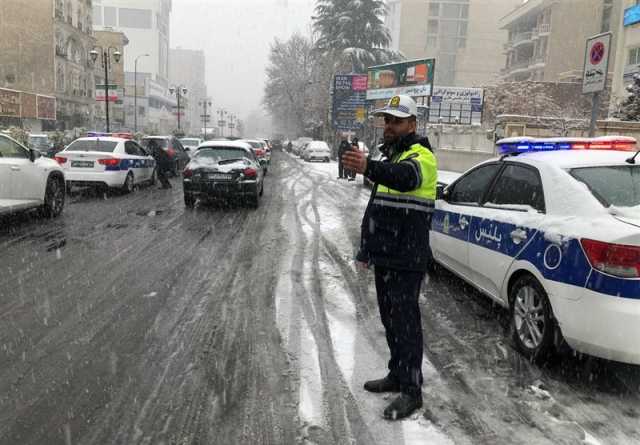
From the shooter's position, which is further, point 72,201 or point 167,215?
point 72,201

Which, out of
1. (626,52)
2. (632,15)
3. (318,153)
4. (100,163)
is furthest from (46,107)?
(632,15)

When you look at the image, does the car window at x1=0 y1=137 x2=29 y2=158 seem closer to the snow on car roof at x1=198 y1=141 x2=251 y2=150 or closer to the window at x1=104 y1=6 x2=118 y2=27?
the snow on car roof at x1=198 y1=141 x2=251 y2=150

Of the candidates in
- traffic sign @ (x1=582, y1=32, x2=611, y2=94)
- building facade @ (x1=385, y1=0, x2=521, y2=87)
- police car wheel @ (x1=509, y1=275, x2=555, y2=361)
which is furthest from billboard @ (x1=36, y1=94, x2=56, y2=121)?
building facade @ (x1=385, y1=0, x2=521, y2=87)

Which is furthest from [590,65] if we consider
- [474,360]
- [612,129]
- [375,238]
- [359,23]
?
[359,23]

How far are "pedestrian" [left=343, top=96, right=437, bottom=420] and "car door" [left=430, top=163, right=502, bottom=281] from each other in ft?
7.06

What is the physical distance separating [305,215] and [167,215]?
9.49 ft

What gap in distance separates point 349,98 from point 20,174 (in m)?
34.9

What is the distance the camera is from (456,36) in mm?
90875

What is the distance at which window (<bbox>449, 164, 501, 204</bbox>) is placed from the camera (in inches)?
215

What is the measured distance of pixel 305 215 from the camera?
12203 millimetres

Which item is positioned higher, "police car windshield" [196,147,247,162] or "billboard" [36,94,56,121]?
"billboard" [36,94,56,121]

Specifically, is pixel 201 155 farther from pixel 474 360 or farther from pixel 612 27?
pixel 612 27

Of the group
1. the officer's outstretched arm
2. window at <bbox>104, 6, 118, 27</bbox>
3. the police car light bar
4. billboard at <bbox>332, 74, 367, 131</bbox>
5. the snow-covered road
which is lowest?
the snow-covered road

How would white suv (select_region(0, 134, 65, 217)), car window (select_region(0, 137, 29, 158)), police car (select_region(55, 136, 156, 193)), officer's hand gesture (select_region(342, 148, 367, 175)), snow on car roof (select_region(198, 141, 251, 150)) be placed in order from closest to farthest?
officer's hand gesture (select_region(342, 148, 367, 175)), white suv (select_region(0, 134, 65, 217)), car window (select_region(0, 137, 29, 158)), snow on car roof (select_region(198, 141, 251, 150)), police car (select_region(55, 136, 156, 193))
